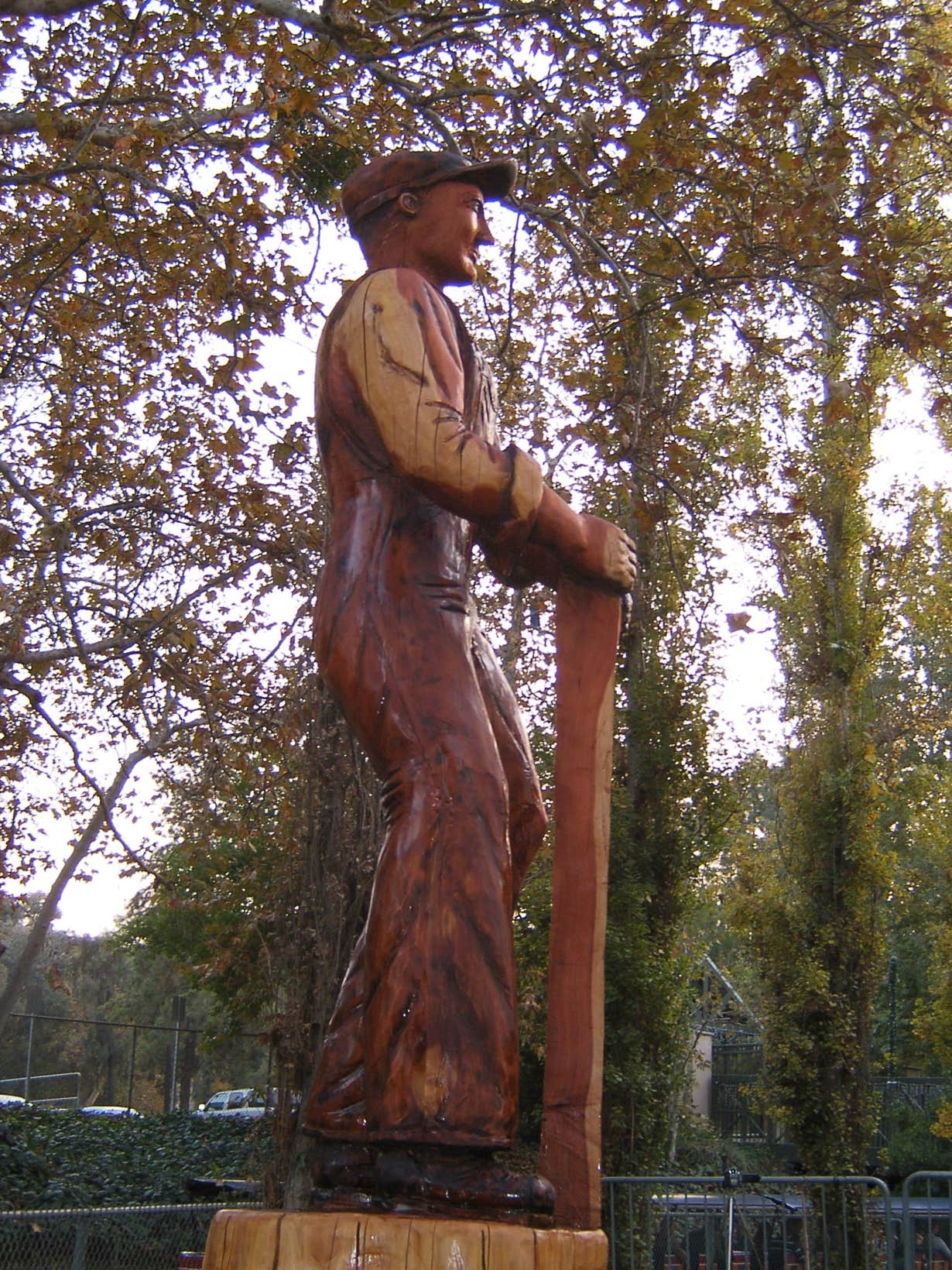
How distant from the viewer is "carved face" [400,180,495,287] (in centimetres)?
323

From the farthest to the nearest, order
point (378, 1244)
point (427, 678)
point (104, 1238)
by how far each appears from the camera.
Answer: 1. point (104, 1238)
2. point (427, 678)
3. point (378, 1244)

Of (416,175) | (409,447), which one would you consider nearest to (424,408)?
(409,447)

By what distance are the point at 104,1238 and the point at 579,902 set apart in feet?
21.9

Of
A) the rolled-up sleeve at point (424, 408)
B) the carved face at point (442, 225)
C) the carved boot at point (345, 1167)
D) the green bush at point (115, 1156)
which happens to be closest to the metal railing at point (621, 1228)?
the green bush at point (115, 1156)

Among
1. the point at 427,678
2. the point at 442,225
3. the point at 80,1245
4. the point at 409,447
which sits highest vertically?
the point at 442,225

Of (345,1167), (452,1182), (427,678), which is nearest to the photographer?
(452,1182)

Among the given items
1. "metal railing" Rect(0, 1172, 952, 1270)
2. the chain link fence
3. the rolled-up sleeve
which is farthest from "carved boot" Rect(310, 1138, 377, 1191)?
the chain link fence

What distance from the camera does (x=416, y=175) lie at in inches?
127

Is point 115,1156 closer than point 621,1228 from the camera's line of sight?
No

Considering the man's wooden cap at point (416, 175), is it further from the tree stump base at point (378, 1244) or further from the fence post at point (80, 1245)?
the fence post at point (80, 1245)

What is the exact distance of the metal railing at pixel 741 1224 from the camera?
835 cm

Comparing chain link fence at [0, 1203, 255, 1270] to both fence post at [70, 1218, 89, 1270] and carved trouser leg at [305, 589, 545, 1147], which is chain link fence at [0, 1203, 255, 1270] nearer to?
fence post at [70, 1218, 89, 1270]

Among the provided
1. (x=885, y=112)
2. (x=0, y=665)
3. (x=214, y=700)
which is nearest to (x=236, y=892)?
(x=214, y=700)

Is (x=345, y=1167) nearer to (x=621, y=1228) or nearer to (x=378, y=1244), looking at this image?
(x=378, y=1244)
